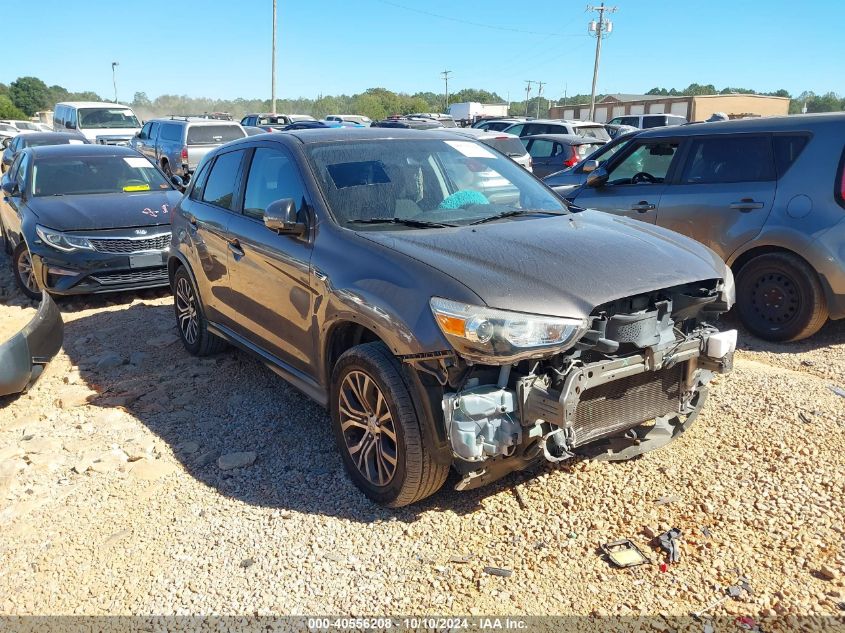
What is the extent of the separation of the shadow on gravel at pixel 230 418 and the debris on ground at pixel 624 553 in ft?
2.21

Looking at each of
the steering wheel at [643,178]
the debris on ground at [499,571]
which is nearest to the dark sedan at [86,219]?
the steering wheel at [643,178]

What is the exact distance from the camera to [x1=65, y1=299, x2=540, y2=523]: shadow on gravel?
3.64 metres

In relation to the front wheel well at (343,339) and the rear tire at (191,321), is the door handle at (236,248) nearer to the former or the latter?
the rear tire at (191,321)

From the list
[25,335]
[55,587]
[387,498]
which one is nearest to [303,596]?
[387,498]

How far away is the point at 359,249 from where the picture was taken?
11.5 feet

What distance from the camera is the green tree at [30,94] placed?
81.6 m

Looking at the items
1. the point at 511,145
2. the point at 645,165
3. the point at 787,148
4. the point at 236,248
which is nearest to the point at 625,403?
the point at 236,248

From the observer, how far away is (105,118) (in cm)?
2152

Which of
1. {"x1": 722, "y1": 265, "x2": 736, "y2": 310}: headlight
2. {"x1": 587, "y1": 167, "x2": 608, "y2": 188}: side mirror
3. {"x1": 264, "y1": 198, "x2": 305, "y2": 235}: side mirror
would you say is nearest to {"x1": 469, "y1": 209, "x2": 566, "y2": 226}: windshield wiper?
{"x1": 264, "y1": 198, "x2": 305, "y2": 235}: side mirror

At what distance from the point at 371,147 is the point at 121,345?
3.34 meters

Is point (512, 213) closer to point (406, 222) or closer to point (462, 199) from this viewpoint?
point (462, 199)

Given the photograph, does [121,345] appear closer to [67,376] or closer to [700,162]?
[67,376]

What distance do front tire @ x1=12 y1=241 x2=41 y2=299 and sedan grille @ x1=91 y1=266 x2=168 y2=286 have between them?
97cm

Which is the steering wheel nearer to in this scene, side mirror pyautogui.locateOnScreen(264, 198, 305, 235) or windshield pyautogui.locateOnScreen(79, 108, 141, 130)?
side mirror pyautogui.locateOnScreen(264, 198, 305, 235)
